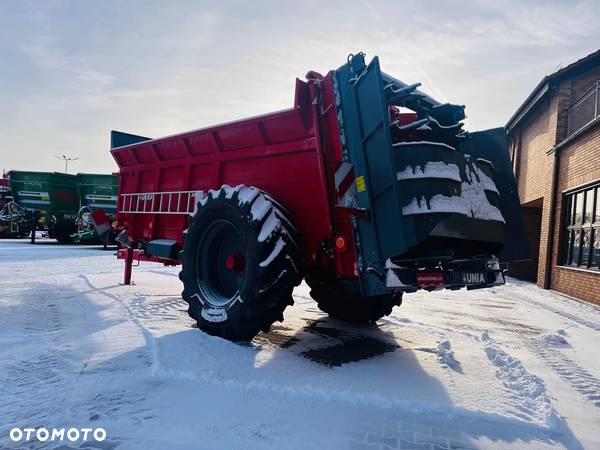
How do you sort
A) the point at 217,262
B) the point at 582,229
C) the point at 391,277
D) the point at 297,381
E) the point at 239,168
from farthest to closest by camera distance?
the point at 582,229, the point at 239,168, the point at 217,262, the point at 391,277, the point at 297,381

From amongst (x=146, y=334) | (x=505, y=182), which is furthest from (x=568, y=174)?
(x=146, y=334)

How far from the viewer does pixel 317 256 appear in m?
4.35

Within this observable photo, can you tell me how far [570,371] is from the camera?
4.05 m

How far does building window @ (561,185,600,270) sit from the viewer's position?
30.6ft

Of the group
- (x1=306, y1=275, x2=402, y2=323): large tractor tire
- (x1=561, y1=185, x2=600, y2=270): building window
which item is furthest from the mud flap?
(x1=561, y1=185, x2=600, y2=270): building window

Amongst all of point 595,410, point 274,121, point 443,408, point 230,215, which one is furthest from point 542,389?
point 274,121

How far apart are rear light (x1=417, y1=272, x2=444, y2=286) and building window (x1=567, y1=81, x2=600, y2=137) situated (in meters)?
8.34

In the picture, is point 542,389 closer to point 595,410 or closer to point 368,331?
point 595,410

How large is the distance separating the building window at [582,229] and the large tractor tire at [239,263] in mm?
8035

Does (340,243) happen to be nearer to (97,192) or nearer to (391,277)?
(391,277)

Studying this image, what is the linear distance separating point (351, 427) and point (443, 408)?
0.71 metres

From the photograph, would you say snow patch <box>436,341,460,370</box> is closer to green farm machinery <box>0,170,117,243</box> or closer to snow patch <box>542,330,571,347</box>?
snow patch <box>542,330,571,347</box>

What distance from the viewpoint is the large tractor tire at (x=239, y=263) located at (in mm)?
3902

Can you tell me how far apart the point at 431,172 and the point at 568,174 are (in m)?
8.89
